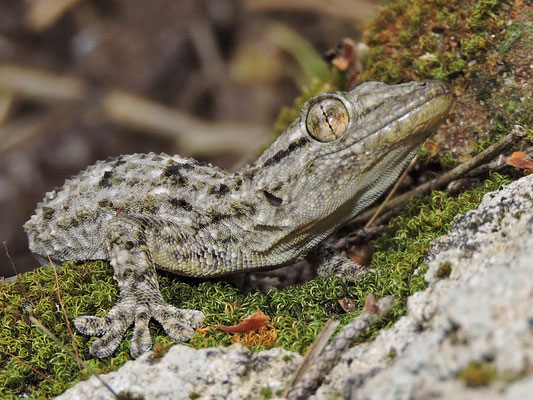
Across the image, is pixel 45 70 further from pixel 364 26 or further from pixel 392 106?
pixel 392 106

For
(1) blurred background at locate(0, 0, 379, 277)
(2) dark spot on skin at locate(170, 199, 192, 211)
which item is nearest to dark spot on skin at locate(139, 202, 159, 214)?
(2) dark spot on skin at locate(170, 199, 192, 211)

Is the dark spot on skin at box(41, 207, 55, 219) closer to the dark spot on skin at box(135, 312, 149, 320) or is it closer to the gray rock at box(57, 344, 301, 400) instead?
the dark spot on skin at box(135, 312, 149, 320)

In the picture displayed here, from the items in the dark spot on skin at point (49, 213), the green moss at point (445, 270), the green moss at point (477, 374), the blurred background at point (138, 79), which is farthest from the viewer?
the blurred background at point (138, 79)

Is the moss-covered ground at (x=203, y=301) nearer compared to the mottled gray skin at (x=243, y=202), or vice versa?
the moss-covered ground at (x=203, y=301)

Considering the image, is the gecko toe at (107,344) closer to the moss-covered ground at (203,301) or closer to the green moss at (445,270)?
the moss-covered ground at (203,301)

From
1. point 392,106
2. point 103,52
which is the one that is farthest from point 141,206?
point 103,52

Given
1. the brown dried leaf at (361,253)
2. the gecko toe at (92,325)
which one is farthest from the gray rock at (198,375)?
the brown dried leaf at (361,253)
